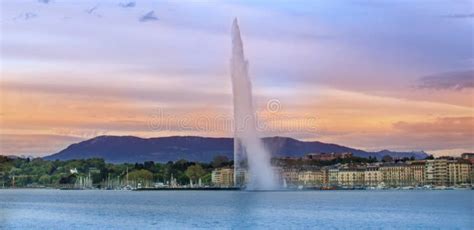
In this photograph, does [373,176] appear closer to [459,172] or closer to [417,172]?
[417,172]

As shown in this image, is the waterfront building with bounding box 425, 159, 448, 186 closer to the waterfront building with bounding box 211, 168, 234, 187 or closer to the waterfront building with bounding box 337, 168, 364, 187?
the waterfront building with bounding box 337, 168, 364, 187

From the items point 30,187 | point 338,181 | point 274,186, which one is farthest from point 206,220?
point 30,187

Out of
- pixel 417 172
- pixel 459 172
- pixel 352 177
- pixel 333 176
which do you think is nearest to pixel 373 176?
pixel 352 177

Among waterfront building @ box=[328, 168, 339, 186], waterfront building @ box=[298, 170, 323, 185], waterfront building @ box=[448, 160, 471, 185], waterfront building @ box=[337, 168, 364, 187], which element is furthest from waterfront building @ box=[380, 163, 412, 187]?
waterfront building @ box=[298, 170, 323, 185]

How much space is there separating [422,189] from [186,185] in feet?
129

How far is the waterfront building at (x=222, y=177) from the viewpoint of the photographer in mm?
135125

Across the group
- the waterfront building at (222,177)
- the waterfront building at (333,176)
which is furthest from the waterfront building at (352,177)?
the waterfront building at (222,177)

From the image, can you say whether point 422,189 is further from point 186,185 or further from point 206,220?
point 206,220

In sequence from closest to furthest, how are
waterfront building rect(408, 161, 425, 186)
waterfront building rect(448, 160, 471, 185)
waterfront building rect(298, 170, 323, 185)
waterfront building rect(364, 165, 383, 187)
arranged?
waterfront building rect(298, 170, 323, 185)
waterfront building rect(448, 160, 471, 185)
waterfront building rect(408, 161, 425, 186)
waterfront building rect(364, 165, 383, 187)

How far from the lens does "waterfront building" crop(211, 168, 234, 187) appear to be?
135125 millimetres

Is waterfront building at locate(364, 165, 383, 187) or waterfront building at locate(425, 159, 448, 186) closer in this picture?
waterfront building at locate(425, 159, 448, 186)

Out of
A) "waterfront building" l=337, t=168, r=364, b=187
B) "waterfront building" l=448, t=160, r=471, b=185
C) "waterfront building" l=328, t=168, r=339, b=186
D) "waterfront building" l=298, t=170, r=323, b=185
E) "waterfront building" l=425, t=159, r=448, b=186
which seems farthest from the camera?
"waterfront building" l=328, t=168, r=339, b=186

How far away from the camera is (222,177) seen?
13988 centimetres

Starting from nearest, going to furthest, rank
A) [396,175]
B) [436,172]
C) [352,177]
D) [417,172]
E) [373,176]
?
[352,177] → [436,172] → [417,172] → [396,175] → [373,176]
